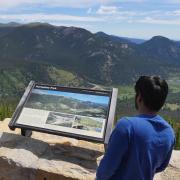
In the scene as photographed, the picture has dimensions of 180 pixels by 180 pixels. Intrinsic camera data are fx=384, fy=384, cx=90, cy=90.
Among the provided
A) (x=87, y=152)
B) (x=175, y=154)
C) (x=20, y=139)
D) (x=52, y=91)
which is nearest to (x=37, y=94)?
(x=52, y=91)

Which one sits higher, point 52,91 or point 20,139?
point 52,91

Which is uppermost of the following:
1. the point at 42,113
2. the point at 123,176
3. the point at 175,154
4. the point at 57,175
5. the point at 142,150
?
the point at 142,150

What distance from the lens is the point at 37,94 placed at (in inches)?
398

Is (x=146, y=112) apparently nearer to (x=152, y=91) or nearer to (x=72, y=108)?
(x=152, y=91)

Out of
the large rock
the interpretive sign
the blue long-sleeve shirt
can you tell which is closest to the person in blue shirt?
the blue long-sleeve shirt

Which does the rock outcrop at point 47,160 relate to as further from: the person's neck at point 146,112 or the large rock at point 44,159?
the person's neck at point 146,112

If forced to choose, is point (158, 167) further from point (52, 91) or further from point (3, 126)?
point (3, 126)

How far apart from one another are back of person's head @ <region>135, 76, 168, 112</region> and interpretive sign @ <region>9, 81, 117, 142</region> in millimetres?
3211

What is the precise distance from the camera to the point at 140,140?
5430 millimetres

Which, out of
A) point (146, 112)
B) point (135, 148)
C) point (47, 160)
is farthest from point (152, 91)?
point (47, 160)

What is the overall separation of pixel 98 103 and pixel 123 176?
3.90 m

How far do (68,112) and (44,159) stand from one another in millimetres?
1339

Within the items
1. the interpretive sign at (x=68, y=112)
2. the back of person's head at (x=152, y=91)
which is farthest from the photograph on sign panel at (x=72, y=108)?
the back of person's head at (x=152, y=91)

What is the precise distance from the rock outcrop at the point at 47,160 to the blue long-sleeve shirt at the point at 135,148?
271 cm
